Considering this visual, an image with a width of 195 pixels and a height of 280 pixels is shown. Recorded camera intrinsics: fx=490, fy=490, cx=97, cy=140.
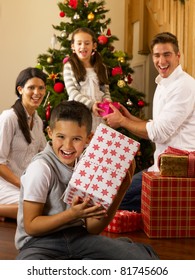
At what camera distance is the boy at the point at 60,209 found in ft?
5.35

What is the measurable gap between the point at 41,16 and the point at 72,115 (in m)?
4.12

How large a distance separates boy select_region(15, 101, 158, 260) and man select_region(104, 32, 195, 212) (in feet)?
3.73

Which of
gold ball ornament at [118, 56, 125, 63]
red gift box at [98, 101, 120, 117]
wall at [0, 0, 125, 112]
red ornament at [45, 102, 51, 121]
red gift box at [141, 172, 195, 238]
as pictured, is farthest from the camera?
wall at [0, 0, 125, 112]

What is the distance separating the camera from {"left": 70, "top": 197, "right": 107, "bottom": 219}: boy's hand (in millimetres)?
1563

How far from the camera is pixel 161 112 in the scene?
288 centimetres

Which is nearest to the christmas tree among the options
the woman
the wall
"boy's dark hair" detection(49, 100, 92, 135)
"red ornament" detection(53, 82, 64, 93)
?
"red ornament" detection(53, 82, 64, 93)

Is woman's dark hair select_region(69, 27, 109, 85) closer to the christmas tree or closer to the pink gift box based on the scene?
the christmas tree

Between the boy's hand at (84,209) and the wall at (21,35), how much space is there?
400 centimetres

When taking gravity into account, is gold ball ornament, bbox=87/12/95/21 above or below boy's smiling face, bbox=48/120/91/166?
above

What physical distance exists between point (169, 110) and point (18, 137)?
2.97 ft

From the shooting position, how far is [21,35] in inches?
218

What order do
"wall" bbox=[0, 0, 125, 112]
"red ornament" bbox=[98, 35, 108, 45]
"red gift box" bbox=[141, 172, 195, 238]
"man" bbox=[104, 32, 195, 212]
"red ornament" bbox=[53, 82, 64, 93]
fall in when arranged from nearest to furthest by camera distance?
"red gift box" bbox=[141, 172, 195, 238]
"man" bbox=[104, 32, 195, 212]
"red ornament" bbox=[53, 82, 64, 93]
"red ornament" bbox=[98, 35, 108, 45]
"wall" bbox=[0, 0, 125, 112]

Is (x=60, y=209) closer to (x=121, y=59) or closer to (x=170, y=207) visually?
(x=170, y=207)

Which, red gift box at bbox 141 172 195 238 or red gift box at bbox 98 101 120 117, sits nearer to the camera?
red gift box at bbox 141 172 195 238
